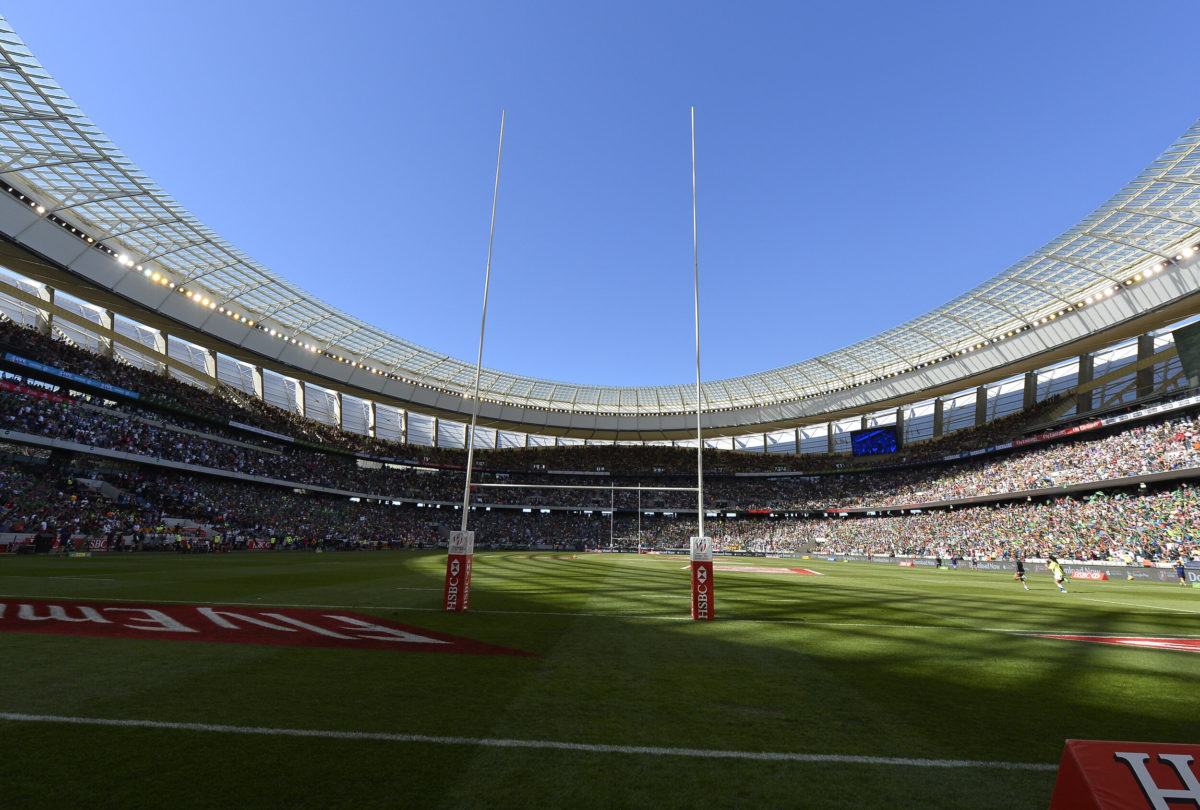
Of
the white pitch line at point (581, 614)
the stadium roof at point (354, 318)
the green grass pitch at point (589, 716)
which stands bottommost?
the white pitch line at point (581, 614)

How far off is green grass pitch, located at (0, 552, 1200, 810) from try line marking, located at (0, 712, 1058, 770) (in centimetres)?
3

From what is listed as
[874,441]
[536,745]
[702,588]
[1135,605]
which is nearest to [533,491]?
[874,441]

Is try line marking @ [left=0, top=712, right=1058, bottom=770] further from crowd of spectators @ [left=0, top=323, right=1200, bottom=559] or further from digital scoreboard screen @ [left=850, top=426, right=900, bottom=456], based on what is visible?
digital scoreboard screen @ [left=850, top=426, right=900, bottom=456]

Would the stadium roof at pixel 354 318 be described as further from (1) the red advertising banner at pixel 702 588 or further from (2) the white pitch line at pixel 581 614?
(1) the red advertising banner at pixel 702 588

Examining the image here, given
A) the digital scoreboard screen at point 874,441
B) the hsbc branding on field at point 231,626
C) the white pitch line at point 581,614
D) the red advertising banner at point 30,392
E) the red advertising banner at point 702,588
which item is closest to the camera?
the hsbc branding on field at point 231,626

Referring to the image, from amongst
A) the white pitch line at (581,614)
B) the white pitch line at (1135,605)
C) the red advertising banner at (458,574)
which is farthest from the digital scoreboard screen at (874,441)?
the red advertising banner at (458,574)

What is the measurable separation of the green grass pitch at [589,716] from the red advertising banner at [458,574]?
110 centimetres

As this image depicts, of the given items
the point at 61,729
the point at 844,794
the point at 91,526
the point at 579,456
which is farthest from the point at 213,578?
the point at 579,456

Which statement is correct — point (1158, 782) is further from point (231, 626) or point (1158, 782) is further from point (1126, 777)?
point (231, 626)

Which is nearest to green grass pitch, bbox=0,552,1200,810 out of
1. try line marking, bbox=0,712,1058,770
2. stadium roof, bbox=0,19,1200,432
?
try line marking, bbox=0,712,1058,770

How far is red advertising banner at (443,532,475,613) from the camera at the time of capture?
486 inches

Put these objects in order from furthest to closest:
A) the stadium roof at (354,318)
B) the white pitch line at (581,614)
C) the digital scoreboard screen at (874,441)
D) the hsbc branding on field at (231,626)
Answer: the digital scoreboard screen at (874,441)
the stadium roof at (354,318)
the white pitch line at (581,614)
the hsbc branding on field at (231,626)

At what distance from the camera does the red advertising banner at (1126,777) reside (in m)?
2.79

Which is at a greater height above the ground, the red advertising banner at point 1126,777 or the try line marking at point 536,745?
the red advertising banner at point 1126,777
